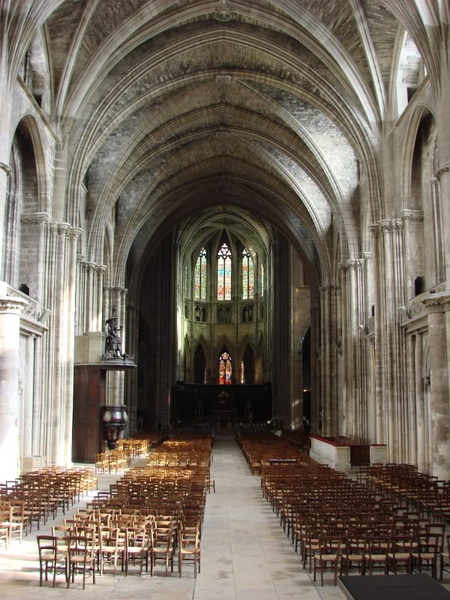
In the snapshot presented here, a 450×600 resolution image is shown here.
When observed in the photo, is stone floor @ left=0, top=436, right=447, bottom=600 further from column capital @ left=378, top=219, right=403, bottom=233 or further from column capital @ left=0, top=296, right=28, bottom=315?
column capital @ left=378, top=219, right=403, bottom=233

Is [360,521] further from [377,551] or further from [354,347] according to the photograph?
[354,347]

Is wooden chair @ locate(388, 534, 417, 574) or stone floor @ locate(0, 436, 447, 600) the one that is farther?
wooden chair @ locate(388, 534, 417, 574)

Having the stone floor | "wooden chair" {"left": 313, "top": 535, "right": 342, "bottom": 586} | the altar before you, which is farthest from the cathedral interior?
"wooden chair" {"left": 313, "top": 535, "right": 342, "bottom": 586}

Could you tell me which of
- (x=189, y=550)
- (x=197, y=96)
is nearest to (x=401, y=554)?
(x=189, y=550)

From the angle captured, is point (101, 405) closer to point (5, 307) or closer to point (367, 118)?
point (5, 307)

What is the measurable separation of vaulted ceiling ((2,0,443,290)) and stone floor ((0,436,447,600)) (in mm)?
14536

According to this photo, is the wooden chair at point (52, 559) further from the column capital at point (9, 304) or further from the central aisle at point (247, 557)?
the column capital at point (9, 304)

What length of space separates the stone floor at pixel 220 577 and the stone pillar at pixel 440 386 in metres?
6.61

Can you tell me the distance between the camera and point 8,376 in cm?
1992

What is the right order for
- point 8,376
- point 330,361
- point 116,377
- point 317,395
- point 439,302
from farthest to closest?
point 317,395
point 330,361
point 116,377
point 8,376
point 439,302

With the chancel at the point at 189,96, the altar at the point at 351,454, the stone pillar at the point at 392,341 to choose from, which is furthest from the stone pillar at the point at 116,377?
the stone pillar at the point at 392,341

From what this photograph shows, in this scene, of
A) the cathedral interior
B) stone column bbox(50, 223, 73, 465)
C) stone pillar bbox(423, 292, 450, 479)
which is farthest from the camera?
stone column bbox(50, 223, 73, 465)

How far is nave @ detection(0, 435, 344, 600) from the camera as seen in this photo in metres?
9.37

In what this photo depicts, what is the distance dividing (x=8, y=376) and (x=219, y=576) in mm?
11362
